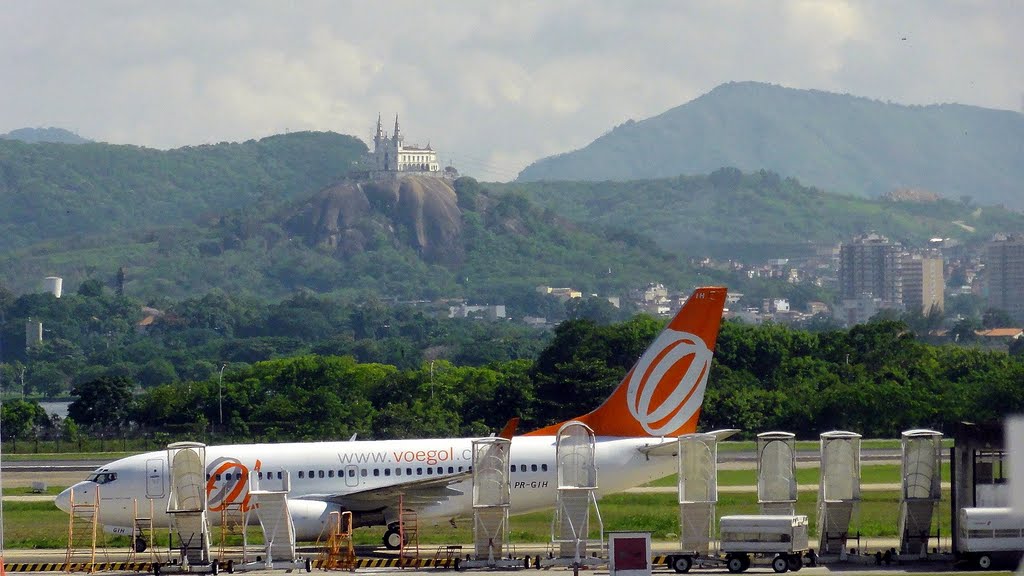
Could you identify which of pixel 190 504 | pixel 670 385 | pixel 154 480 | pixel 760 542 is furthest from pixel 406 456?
pixel 760 542

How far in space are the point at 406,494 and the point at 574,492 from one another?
625cm

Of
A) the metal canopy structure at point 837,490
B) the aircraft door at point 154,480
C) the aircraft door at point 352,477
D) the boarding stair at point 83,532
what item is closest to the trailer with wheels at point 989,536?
the metal canopy structure at point 837,490

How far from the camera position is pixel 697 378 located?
51.1 metres

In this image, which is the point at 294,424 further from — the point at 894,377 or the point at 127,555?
the point at 127,555

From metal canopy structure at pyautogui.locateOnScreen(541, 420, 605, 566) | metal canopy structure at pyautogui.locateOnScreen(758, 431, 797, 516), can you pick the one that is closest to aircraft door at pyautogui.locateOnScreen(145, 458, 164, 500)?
metal canopy structure at pyautogui.locateOnScreen(541, 420, 605, 566)

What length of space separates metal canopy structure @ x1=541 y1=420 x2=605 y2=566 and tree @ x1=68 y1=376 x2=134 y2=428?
246 feet

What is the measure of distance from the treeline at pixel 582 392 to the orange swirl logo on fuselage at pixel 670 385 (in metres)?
36.5

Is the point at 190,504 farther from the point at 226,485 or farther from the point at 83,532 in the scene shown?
the point at 83,532

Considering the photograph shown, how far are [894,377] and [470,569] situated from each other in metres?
67.0

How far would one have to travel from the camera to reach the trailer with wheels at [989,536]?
42750 millimetres

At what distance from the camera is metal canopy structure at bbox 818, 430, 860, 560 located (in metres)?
45.6

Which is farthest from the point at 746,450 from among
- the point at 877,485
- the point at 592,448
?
the point at 592,448

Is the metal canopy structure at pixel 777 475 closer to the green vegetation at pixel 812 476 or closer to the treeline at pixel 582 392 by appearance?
the green vegetation at pixel 812 476

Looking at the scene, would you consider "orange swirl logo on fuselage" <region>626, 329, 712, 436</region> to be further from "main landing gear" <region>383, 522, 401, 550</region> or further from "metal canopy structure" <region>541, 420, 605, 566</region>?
"main landing gear" <region>383, 522, 401, 550</region>
